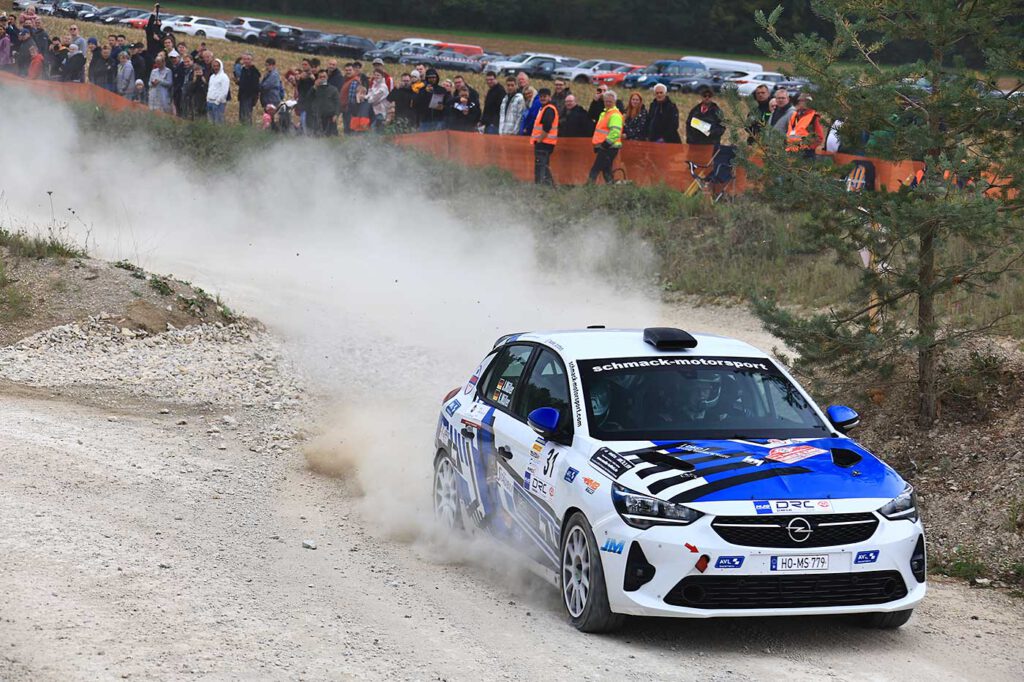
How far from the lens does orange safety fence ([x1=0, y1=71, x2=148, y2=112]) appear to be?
105ft

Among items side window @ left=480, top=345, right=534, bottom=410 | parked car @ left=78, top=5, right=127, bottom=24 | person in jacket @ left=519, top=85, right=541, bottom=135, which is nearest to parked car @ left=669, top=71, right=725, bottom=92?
parked car @ left=78, top=5, right=127, bottom=24

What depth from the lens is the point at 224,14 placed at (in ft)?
260

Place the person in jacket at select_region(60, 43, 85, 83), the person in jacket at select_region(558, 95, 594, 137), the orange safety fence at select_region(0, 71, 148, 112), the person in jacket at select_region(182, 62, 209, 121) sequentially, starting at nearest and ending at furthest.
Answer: the person in jacket at select_region(558, 95, 594, 137), the person in jacket at select_region(182, 62, 209, 121), the orange safety fence at select_region(0, 71, 148, 112), the person in jacket at select_region(60, 43, 85, 83)

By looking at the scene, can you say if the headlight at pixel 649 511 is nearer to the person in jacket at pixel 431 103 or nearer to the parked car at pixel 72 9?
the person in jacket at pixel 431 103

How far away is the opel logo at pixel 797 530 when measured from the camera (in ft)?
22.9

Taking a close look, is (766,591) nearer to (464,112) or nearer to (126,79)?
(464,112)

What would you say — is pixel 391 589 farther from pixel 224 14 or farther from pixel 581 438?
pixel 224 14

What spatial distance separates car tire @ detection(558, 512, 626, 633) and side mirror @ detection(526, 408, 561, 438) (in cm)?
59

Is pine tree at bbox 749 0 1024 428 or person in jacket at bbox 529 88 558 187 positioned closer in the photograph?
pine tree at bbox 749 0 1024 428

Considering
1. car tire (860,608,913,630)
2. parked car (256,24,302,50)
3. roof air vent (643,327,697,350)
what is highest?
parked car (256,24,302,50)

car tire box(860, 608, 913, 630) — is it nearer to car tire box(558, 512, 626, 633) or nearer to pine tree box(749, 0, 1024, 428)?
car tire box(558, 512, 626, 633)

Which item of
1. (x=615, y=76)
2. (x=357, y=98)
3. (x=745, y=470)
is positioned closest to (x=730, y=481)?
(x=745, y=470)

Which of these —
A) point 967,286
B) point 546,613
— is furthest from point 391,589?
point 967,286

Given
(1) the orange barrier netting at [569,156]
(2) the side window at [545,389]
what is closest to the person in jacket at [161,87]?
(1) the orange barrier netting at [569,156]
